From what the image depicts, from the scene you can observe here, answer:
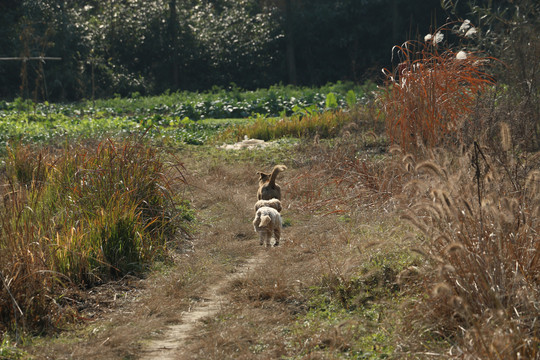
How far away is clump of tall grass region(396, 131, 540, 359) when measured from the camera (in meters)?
4.00

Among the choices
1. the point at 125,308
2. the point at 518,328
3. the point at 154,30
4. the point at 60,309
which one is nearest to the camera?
the point at 518,328

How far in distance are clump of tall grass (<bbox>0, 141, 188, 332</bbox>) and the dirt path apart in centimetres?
98

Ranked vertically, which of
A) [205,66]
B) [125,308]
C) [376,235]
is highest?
[205,66]

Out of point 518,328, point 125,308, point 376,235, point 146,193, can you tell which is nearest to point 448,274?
point 518,328

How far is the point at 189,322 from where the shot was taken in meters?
5.73

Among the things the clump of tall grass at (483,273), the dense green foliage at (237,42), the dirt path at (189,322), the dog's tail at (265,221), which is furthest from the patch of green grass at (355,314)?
the dense green foliage at (237,42)

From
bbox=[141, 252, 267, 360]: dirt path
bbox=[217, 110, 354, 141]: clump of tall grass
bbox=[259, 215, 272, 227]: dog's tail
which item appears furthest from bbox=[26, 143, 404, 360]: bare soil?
bbox=[217, 110, 354, 141]: clump of tall grass

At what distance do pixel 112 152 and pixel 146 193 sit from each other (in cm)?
78

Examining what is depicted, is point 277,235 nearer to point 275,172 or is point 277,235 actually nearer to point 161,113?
point 275,172

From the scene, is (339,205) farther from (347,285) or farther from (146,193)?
(347,285)

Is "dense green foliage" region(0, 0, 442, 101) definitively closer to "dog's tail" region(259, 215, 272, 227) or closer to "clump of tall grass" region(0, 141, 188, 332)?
"clump of tall grass" region(0, 141, 188, 332)

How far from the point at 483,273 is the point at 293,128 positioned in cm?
1279

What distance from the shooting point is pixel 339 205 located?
972 cm

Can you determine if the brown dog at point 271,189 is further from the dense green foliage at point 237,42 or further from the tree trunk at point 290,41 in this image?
the tree trunk at point 290,41
